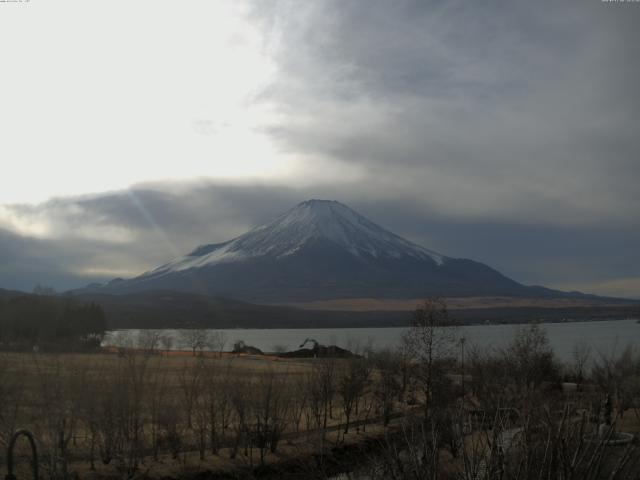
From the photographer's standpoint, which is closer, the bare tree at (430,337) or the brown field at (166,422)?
the brown field at (166,422)

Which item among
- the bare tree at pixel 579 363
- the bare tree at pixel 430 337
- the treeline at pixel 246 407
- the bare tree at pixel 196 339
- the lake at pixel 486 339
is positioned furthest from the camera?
the bare tree at pixel 196 339

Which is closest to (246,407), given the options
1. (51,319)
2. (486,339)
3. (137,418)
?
(137,418)

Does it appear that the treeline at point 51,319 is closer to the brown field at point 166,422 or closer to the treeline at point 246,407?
the treeline at point 246,407

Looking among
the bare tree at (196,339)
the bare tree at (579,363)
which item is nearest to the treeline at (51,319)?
the bare tree at (196,339)

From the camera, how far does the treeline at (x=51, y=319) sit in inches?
2665

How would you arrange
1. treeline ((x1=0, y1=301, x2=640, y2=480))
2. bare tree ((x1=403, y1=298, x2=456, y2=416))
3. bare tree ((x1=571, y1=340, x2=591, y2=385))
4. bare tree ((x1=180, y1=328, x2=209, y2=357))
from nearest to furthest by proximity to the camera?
1. treeline ((x1=0, y1=301, x2=640, y2=480))
2. bare tree ((x1=403, y1=298, x2=456, y2=416))
3. bare tree ((x1=571, y1=340, x2=591, y2=385))
4. bare tree ((x1=180, y1=328, x2=209, y2=357))

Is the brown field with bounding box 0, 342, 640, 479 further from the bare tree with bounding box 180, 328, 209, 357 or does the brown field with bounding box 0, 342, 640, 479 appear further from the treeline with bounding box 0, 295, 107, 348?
the bare tree with bounding box 180, 328, 209, 357

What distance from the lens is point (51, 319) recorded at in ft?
243

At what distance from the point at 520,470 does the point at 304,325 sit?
180m

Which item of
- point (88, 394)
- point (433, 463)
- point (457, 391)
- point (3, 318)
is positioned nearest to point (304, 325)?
point (3, 318)

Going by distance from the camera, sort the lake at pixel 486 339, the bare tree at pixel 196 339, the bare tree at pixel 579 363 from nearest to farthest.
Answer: the bare tree at pixel 579 363 → the lake at pixel 486 339 → the bare tree at pixel 196 339

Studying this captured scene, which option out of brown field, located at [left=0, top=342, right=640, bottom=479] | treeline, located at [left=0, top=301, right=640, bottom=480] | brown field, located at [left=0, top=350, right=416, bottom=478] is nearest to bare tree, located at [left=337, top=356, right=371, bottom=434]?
treeline, located at [left=0, top=301, right=640, bottom=480]

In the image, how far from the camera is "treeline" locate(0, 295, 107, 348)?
6769 cm

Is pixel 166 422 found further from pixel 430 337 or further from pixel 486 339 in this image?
pixel 486 339
